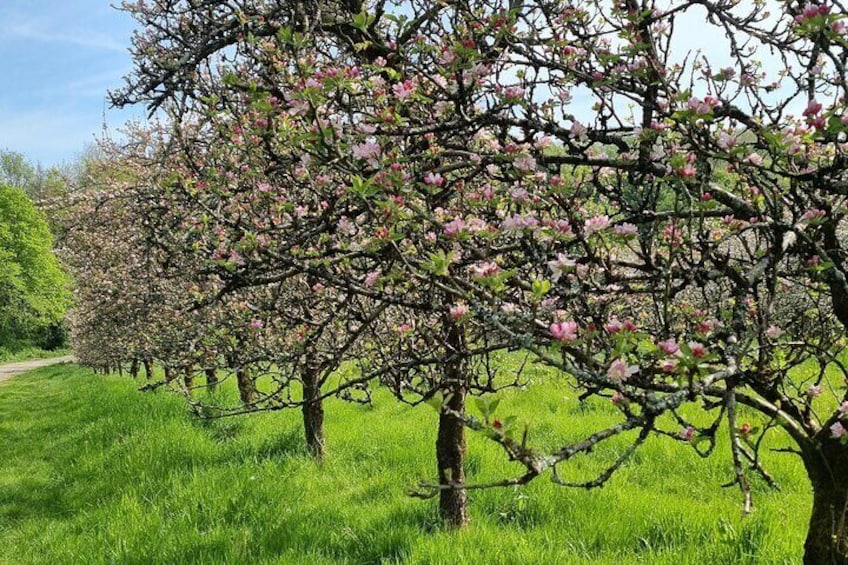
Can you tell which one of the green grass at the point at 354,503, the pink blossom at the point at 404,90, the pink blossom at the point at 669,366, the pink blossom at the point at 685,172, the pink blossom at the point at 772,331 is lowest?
the green grass at the point at 354,503

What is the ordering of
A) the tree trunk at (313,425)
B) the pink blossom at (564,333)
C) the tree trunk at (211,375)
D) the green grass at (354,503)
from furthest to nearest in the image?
the tree trunk at (313,425), the green grass at (354,503), the tree trunk at (211,375), the pink blossom at (564,333)

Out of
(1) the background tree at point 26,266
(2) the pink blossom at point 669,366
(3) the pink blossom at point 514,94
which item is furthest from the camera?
(1) the background tree at point 26,266

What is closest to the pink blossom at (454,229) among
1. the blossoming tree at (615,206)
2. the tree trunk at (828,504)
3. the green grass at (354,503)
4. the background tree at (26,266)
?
the blossoming tree at (615,206)

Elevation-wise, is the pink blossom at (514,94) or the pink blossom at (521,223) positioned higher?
the pink blossom at (514,94)

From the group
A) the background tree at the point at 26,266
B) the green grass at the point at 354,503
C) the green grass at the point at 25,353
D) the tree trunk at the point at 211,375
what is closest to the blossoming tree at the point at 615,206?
the tree trunk at the point at 211,375

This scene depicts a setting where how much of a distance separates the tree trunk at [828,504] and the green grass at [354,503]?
129cm

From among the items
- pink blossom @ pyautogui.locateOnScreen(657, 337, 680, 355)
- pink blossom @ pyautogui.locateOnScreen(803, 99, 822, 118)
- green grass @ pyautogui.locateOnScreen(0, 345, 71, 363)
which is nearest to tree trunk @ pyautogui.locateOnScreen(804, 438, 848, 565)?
pink blossom @ pyautogui.locateOnScreen(657, 337, 680, 355)

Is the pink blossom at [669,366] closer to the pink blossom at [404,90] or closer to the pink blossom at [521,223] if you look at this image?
the pink blossom at [521,223]

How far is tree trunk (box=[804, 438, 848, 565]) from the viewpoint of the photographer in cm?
265

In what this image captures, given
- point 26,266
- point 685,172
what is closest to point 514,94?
point 685,172

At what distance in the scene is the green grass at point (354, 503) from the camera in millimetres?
4336

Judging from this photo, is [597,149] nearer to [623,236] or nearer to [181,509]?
[623,236]

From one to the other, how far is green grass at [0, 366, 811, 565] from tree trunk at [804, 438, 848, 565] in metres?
1.29

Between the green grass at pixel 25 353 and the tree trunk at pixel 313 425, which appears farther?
the green grass at pixel 25 353
